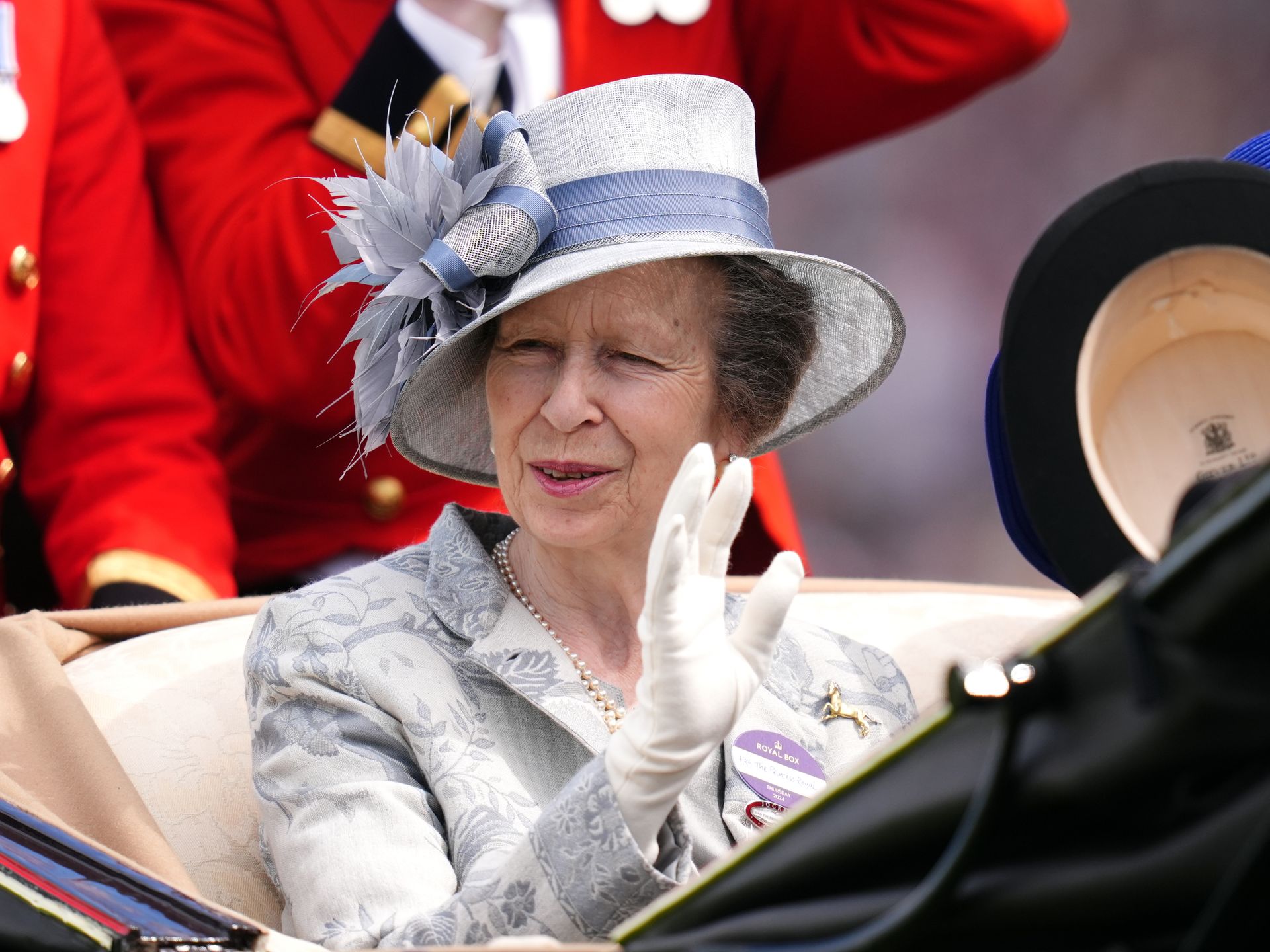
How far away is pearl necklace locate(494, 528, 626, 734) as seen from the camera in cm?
181

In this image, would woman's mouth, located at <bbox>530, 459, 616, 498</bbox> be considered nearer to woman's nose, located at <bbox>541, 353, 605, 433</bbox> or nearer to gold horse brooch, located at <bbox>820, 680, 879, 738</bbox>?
woman's nose, located at <bbox>541, 353, 605, 433</bbox>

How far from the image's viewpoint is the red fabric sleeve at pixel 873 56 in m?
2.99

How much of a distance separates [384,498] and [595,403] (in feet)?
3.62

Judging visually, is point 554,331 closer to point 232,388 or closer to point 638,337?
point 638,337

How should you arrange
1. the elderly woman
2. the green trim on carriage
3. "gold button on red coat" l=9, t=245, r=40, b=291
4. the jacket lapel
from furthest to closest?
"gold button on red coat" l=9, t=245, r=40, b=291 → the jacket lapel → the elderly woman → the green trim on carriage

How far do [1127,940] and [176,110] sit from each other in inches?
95.2

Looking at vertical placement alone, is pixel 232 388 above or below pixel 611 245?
below

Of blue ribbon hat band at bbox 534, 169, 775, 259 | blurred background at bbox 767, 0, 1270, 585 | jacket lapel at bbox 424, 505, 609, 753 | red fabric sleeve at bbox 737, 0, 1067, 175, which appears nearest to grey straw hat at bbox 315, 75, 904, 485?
blue ribbon hat band at bbox 534, 169, 775, 259

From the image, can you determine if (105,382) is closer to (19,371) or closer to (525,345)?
(19,371)

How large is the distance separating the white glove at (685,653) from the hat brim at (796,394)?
1.68 ft

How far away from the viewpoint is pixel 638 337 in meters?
1.85

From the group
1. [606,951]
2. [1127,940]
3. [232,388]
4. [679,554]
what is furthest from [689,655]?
[232,388]

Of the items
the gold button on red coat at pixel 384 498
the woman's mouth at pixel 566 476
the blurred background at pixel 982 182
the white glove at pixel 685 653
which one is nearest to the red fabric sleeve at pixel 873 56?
the blurred background at pixel 982 182

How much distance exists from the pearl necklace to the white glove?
0.43 meters
